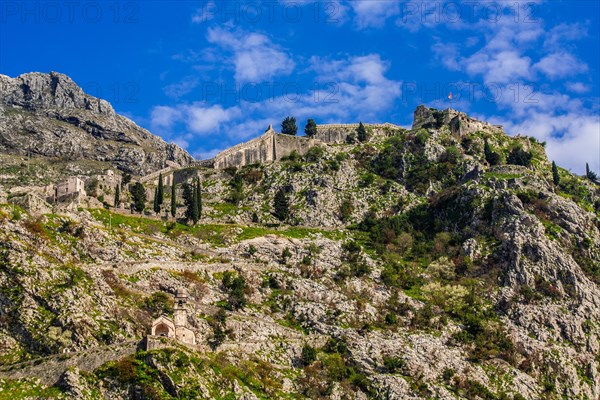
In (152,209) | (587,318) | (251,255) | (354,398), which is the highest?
(152,209)

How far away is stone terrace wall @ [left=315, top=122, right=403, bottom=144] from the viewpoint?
17175cm

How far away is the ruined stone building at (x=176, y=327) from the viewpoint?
85688mm

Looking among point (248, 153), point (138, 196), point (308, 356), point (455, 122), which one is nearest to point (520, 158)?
point (455, 122)

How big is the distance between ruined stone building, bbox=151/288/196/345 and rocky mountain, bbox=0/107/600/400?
75.0 inches

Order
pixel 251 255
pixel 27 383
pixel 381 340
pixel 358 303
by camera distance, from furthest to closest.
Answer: pixel 251 255, pixel 358 303, pixel 381 340, pixel 27 383

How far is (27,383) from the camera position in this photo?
76.6 meters

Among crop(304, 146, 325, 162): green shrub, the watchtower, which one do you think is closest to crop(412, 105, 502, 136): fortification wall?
crop(304, 146, 325, 162): green shrub

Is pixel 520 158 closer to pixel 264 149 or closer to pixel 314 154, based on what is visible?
pixel 314 154

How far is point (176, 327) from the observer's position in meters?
87.4

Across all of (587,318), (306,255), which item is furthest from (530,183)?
(306,255)

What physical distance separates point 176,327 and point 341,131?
299 feet

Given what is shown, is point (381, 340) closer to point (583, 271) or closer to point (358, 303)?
point (358, 303)

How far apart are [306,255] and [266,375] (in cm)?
3359

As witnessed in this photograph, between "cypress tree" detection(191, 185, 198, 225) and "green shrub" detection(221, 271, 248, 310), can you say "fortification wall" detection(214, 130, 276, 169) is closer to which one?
"cypress tree" detection(191, 185, 198, 225)
